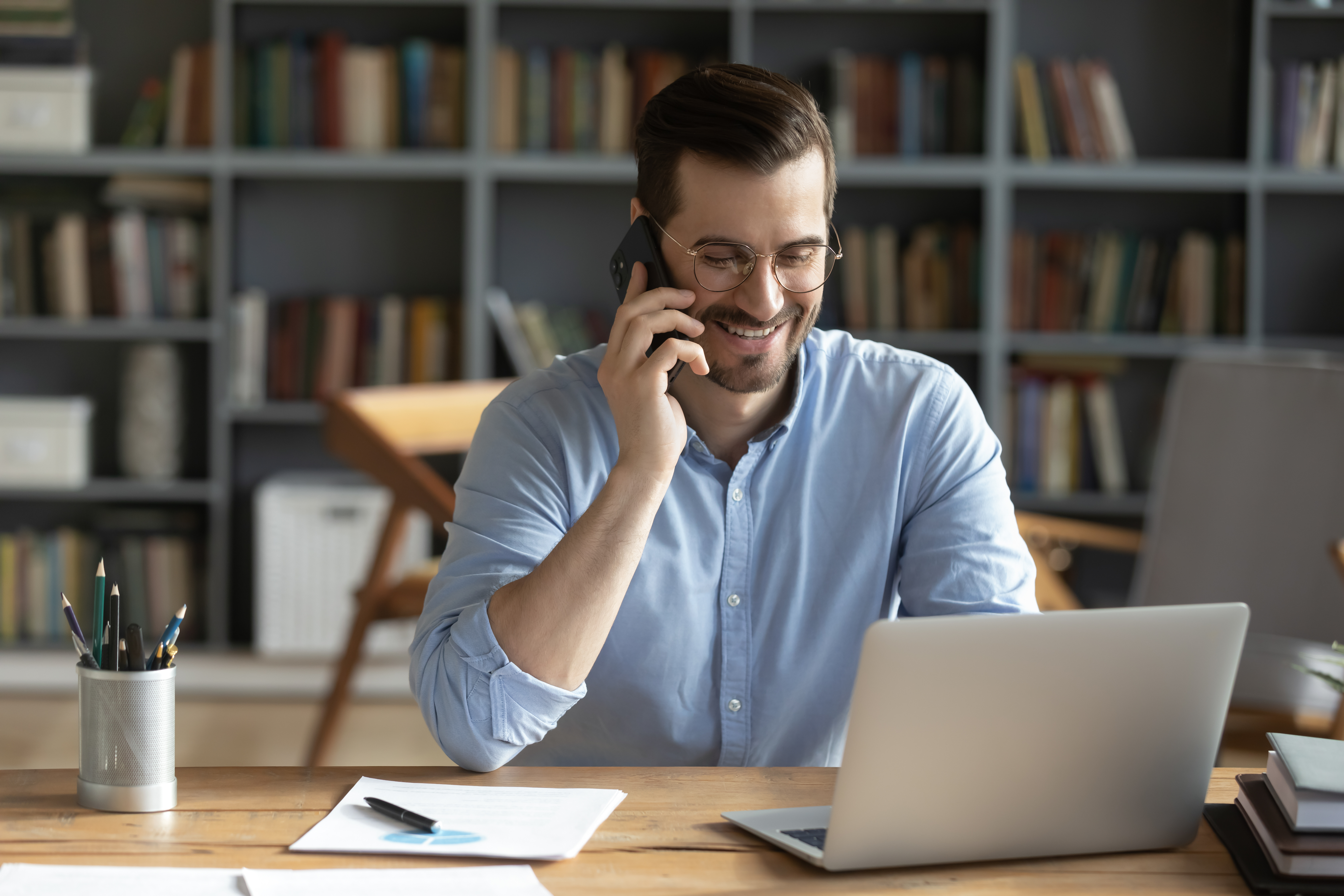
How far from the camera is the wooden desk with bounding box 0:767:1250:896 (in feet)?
2.75

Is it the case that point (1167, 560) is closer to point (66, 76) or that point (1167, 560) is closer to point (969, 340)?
point (969, 340)

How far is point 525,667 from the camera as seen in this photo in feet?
3.72

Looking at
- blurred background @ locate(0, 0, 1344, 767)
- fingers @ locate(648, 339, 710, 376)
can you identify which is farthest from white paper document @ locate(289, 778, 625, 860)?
blurred background @ locate(0, 0, 1344, 767)

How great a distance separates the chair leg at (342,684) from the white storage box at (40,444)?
1.18m

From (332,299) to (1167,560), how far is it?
2230 millimetres

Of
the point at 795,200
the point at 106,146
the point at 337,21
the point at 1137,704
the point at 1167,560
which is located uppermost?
the point at 337,21

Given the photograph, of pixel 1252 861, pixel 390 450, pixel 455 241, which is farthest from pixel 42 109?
pixel 1252 861

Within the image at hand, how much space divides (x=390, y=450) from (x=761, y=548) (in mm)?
1263

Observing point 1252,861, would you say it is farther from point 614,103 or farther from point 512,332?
point 614,103

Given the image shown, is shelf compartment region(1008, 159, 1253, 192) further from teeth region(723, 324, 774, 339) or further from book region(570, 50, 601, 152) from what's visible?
teeth region(723, 324, 774, 339)

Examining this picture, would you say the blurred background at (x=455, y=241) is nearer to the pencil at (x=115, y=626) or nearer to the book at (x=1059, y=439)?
the book at (x=1059, y=439)

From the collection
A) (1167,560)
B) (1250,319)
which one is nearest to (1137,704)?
(1167,560)

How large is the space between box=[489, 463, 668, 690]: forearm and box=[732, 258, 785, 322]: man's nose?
9.0 inches

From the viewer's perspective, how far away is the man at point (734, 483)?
49.6 inches
